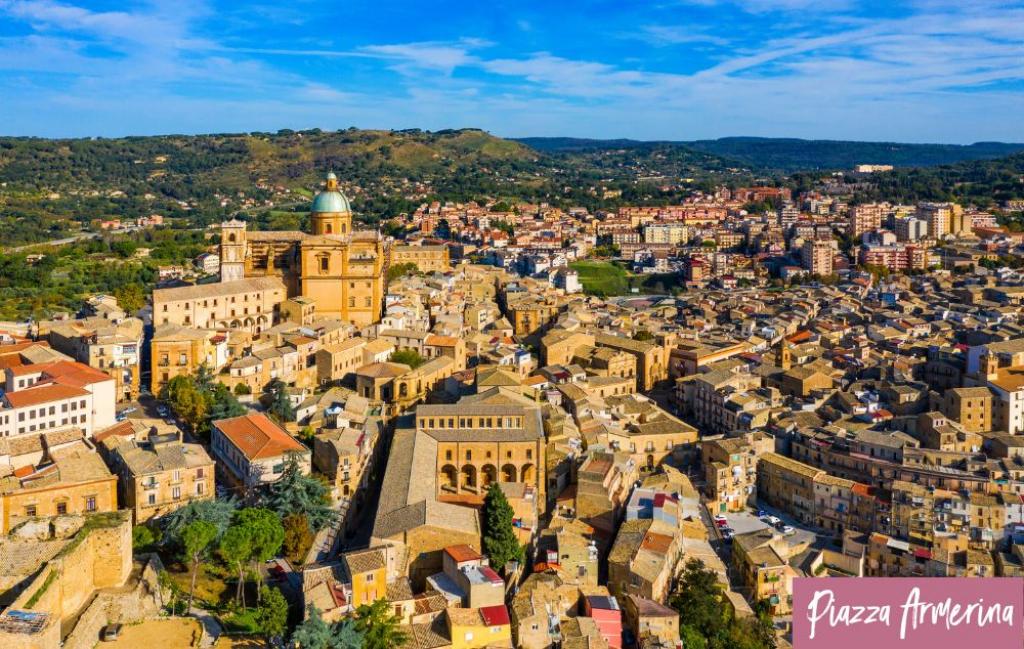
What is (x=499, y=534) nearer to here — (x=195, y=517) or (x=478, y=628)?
(x=478, y=628)

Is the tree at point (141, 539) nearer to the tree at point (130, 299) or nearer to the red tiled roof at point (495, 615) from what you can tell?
the red tiled roof at point (495, 615)

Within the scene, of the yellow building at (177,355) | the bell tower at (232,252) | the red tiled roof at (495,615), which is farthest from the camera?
the bell tower at (232,252)

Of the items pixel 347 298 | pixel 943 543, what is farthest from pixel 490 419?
pixel 347 298

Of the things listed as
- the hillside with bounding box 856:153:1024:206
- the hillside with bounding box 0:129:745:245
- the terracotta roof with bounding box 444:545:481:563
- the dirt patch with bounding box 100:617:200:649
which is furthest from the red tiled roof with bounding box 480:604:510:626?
the hillside with bounding box 856:153:1024:206

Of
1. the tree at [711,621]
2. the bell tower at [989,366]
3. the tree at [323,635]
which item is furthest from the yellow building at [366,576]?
the bell tower at [989,366]

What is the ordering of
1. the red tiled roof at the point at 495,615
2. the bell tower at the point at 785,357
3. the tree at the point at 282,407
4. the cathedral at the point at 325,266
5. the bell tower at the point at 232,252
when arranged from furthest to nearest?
the bell tower at the point at 785,357, the bell tower at the point at 232,252, the cathedral at the point at 325,266, the tree at the point at 282,407, the red tiled roof at the point at 495,615

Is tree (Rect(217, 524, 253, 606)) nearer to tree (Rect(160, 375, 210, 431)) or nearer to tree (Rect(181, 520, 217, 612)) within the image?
tree (Rect(181, 520, 217, 612))
